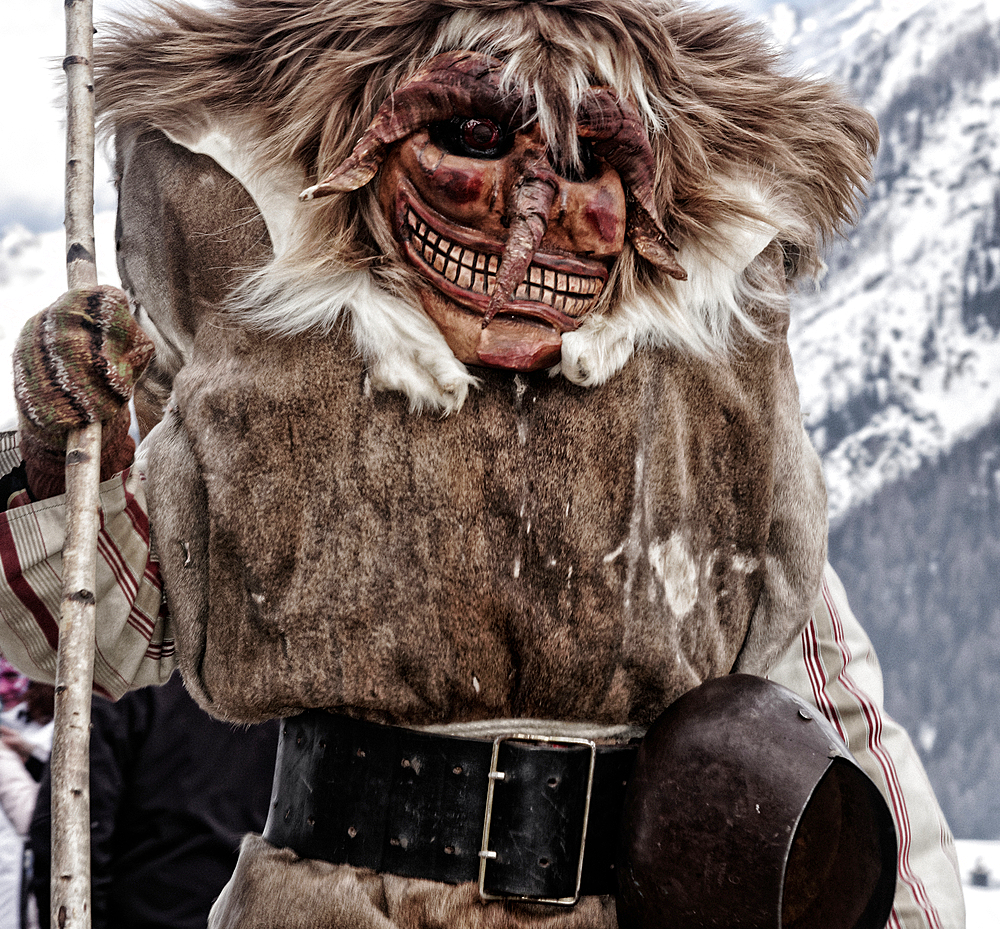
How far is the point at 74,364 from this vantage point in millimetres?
920

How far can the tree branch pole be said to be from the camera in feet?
2.64

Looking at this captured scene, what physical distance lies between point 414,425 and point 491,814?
0.39 meters

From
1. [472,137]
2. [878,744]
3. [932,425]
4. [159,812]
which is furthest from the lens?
[932,425]

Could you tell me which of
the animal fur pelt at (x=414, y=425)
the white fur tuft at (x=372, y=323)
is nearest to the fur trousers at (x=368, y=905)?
the animal fur pelt at (x=414, y=425)

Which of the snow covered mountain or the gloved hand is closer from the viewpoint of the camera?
the gloved hand

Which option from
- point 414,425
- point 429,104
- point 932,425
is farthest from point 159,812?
point 932,425

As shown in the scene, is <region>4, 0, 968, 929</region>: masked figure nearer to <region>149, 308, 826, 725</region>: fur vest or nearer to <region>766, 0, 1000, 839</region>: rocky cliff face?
<region>149, 308, 826, 725</region>: fur vest

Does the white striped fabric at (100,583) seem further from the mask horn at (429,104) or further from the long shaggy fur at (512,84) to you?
the mask horn at (429,104)

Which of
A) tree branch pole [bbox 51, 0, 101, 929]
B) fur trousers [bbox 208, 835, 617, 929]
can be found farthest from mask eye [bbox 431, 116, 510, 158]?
fur trousers [bbox 208, 835, 617, 929]

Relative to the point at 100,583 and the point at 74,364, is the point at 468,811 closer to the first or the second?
the point at 100,583

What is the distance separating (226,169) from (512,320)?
0.36 m

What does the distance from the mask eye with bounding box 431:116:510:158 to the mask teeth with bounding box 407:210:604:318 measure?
8 centimetres

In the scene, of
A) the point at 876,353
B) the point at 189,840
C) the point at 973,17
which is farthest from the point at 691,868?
the point at 973,17

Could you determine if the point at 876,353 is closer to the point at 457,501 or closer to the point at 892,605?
the point at 892,605
